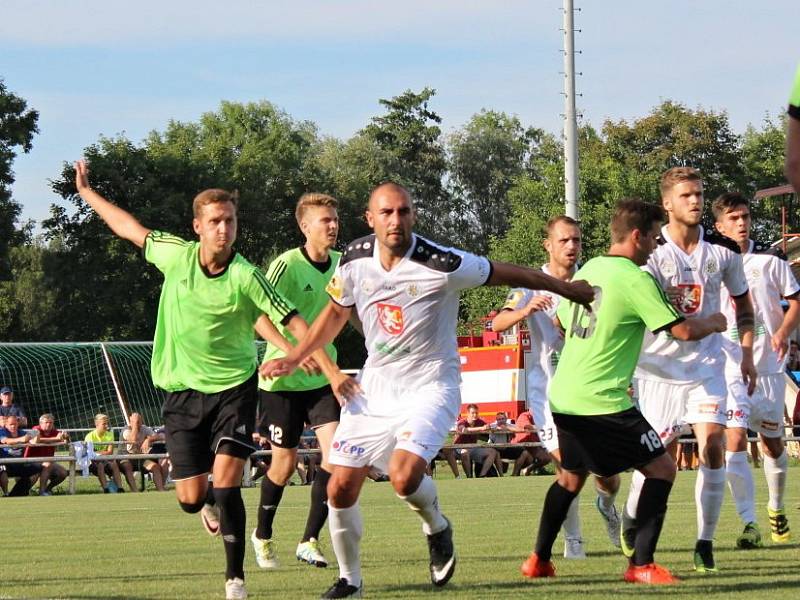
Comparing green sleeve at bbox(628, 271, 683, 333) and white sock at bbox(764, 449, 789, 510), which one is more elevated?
green sleeve at bbox(628, 271, 683, 333)

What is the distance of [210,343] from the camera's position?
883cm

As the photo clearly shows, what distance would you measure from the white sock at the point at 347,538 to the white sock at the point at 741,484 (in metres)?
3.73

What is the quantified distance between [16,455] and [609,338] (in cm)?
1855

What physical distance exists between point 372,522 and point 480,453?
1360 centimetres

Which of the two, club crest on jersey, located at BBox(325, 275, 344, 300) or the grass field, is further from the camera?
the grass field

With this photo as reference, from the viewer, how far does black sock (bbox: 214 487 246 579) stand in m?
8.08

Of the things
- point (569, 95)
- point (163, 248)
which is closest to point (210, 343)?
point (163, 248)

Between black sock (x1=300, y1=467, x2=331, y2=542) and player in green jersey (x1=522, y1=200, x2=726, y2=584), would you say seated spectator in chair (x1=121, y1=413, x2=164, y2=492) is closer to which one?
black sock (x1=300, y1=467, x2=331, y2=542)

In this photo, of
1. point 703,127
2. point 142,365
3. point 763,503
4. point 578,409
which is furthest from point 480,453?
point 703,127

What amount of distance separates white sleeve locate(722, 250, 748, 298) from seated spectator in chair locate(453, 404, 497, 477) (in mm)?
18162

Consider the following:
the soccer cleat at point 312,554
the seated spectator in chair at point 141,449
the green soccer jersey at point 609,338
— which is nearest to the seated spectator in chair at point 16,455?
the seated spectator in chair at point 141,449

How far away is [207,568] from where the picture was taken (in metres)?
10.0

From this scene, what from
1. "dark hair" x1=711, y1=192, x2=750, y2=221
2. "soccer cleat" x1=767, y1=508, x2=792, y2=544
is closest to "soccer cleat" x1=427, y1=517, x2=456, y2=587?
"soccer cleat" x1=767, y1=508, x2=792, y2=544

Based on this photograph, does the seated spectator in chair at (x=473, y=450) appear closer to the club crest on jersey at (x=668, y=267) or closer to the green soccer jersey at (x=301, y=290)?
the green soccer jersey at (x=301, y=290)
